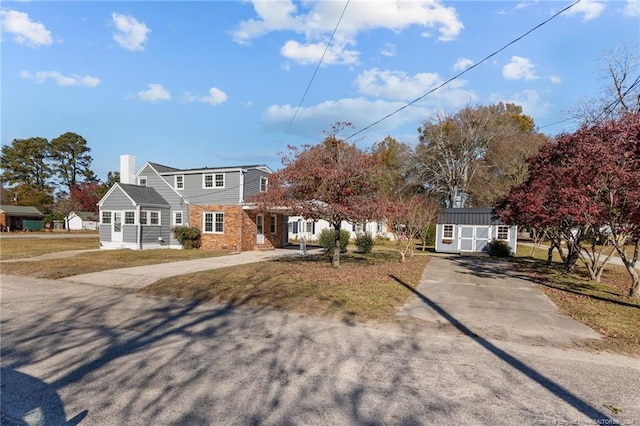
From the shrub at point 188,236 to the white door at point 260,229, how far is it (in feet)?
11.6

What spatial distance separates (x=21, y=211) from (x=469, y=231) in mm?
54015

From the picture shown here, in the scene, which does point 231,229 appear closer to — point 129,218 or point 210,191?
point 210,191

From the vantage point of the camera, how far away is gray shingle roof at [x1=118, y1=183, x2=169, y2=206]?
21050mm

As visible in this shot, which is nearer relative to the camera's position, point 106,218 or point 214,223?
point 214,223

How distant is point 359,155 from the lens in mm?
12094

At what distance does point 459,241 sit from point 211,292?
19091 mm

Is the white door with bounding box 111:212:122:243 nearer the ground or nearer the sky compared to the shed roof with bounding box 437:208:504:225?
nearer the ground

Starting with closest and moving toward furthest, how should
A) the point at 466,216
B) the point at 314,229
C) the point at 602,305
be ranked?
the point at 602,305 → the point at 466,216 → the point at 314,229

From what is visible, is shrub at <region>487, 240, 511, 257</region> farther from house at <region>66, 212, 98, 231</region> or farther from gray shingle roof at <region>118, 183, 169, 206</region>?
house at <region>66, 212, 98, 231</region>

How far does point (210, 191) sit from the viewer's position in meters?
21.8

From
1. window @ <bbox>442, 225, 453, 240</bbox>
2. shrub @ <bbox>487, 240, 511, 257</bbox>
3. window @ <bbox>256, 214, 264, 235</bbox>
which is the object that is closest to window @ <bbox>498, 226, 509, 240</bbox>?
shrub @ <bbox>487, 240, 511, 257</bbox>

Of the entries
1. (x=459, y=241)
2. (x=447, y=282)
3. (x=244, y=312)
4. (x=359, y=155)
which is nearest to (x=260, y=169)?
(x=359, y=155)

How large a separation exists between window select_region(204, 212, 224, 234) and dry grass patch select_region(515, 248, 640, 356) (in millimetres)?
16017

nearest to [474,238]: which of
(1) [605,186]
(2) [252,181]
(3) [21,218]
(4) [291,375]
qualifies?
(2) [252,181]
